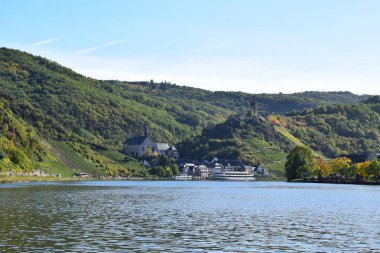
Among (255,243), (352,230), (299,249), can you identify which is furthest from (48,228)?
(352,230)

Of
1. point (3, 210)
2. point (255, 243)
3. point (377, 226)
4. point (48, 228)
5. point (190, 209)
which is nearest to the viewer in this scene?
point (255, 243)

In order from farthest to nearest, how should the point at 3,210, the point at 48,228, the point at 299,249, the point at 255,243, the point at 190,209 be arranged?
1. the point at 190,209
2. the point at 3,210
3. the point at 48,228
4. the point at 255,243
5. the point at 299,249

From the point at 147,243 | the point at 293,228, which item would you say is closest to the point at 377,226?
the point at 293,228

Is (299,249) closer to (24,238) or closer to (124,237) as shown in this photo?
(124,237)

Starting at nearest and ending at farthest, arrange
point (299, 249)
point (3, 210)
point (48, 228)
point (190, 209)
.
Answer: point (299, 249), point (48, 228), point (3, 210), point (190, 209)

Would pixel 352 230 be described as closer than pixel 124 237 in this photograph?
No

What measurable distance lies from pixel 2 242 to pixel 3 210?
30.3 meters

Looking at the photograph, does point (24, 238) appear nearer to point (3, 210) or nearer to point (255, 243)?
point (255, 243)

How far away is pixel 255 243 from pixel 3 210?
39.0m

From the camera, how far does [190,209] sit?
83.1 metres

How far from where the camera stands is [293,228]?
194 ft

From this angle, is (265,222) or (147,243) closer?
(147,243)

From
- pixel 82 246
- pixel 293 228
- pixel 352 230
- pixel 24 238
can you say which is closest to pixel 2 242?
pixel 24 238

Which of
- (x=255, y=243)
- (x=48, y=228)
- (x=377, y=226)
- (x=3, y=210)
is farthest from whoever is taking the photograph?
(x=3, y=210)
